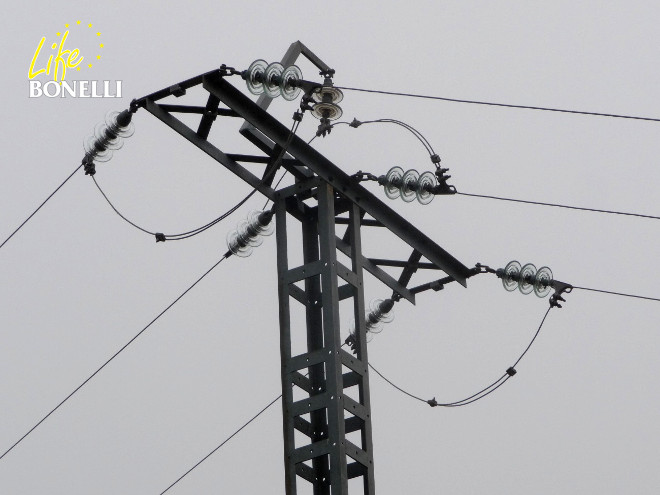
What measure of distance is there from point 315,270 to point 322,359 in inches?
34.7

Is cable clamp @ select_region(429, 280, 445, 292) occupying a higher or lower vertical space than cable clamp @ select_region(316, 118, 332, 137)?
lower

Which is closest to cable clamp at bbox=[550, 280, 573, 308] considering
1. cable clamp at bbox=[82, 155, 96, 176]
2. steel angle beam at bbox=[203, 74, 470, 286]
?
steel angle beam at bbox=[203, 74, 470, 286]

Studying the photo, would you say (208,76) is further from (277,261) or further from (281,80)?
(277,261)

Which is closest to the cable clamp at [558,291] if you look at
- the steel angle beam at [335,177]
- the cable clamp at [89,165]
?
the steel angle beam at [335,177]

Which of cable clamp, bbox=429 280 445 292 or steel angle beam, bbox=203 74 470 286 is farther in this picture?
cable clamp, bbox=429 280 445 292

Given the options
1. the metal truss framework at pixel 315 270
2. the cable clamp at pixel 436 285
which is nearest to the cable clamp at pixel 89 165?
the metal truss framework at pixel 315 270

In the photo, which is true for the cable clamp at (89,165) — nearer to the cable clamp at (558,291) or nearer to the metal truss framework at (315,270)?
the metal truss framework at (315,270)

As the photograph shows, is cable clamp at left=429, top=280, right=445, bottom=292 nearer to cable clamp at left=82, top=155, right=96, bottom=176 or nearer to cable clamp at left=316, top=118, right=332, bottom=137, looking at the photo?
cable clamp at left=316, top=118, right=332, bottom=137

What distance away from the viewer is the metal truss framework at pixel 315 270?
12.3 m

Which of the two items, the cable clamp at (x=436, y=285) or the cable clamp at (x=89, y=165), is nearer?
the cable clamp at (x=89, y=165)

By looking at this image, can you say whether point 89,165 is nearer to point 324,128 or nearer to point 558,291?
point 324,128

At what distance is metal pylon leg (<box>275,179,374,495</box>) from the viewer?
1220 cm

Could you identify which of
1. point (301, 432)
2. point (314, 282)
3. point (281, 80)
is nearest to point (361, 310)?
point (314, 282)

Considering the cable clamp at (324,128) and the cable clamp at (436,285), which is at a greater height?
the cable clamp at (324,128)
